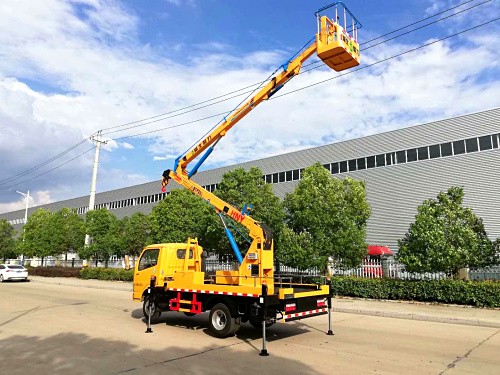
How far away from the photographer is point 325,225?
747 inches

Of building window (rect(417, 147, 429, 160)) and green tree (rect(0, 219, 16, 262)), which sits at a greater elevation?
building window (rect(417, 147, 429, 160))

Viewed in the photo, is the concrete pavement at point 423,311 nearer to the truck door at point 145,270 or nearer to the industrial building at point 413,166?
the truck door at point 145,270

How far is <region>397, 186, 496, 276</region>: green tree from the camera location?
1553 cm

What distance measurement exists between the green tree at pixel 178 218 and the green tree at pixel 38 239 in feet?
54.6

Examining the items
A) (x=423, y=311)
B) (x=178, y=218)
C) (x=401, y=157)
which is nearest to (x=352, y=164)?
(x=401, y=157)

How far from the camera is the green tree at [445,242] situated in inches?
611

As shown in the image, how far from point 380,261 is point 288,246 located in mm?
4652

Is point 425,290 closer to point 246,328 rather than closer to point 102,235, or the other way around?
point 246,328

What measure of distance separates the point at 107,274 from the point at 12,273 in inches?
264

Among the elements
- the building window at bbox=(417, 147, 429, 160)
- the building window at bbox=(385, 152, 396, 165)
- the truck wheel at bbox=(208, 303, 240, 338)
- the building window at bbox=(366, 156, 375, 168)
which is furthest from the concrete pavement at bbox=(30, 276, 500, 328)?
the building window at bbox=(366, 156, 375, 168)

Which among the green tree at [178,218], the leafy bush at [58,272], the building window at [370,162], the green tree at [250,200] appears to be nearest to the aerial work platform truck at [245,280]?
the green tree at [250,200]

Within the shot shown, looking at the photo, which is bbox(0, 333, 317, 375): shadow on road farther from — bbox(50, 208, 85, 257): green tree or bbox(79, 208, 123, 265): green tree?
bbox(50, 208, 85, 257): green tree

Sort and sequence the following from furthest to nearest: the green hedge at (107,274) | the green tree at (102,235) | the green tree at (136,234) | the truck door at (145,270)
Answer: the green tree at (102,235), the green tree at (136,234), the green hedge at (107,274), the truck door at (145,270)

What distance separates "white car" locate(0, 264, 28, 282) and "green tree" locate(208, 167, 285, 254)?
1587 cm
